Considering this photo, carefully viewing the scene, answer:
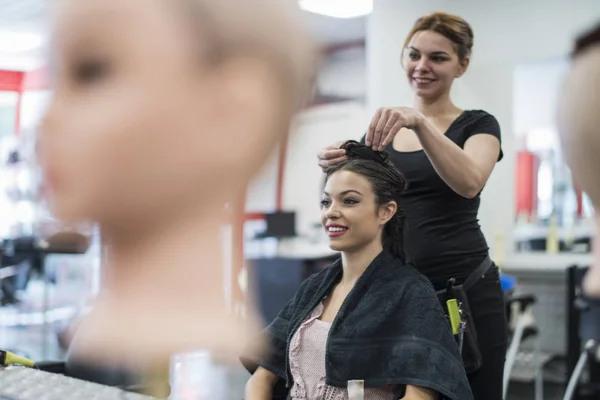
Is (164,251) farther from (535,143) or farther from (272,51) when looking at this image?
(535,143)

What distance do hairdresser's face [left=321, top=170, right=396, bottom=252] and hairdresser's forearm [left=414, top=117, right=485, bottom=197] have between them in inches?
6.0

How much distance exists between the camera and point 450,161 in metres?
0.98

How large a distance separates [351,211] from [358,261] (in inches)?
5.1

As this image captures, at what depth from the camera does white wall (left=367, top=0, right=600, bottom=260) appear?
0.65 meters

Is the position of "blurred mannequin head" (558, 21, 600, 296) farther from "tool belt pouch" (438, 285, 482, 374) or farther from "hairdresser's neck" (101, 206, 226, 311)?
"tool belt pouch" (438, 285, 482, 374)

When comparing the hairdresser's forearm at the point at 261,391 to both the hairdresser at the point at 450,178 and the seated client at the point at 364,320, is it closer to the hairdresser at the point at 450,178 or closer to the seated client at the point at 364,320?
the seated client at the point at 364,320

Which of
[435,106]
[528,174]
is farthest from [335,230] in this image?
[528,174]

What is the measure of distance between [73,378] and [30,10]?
0.92ft

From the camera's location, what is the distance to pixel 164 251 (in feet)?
1.36

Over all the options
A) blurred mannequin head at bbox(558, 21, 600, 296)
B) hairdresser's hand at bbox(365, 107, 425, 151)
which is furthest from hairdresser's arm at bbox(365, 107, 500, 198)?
blurred mannequin head at bbox(558, 21, 600, 296)

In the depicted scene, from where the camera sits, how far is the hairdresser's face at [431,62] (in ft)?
3.23

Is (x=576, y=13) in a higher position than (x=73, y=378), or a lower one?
higher

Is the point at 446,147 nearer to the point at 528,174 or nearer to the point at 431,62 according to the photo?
the point at 431,62

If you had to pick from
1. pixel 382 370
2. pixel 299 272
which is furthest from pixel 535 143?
pixel 382 370
